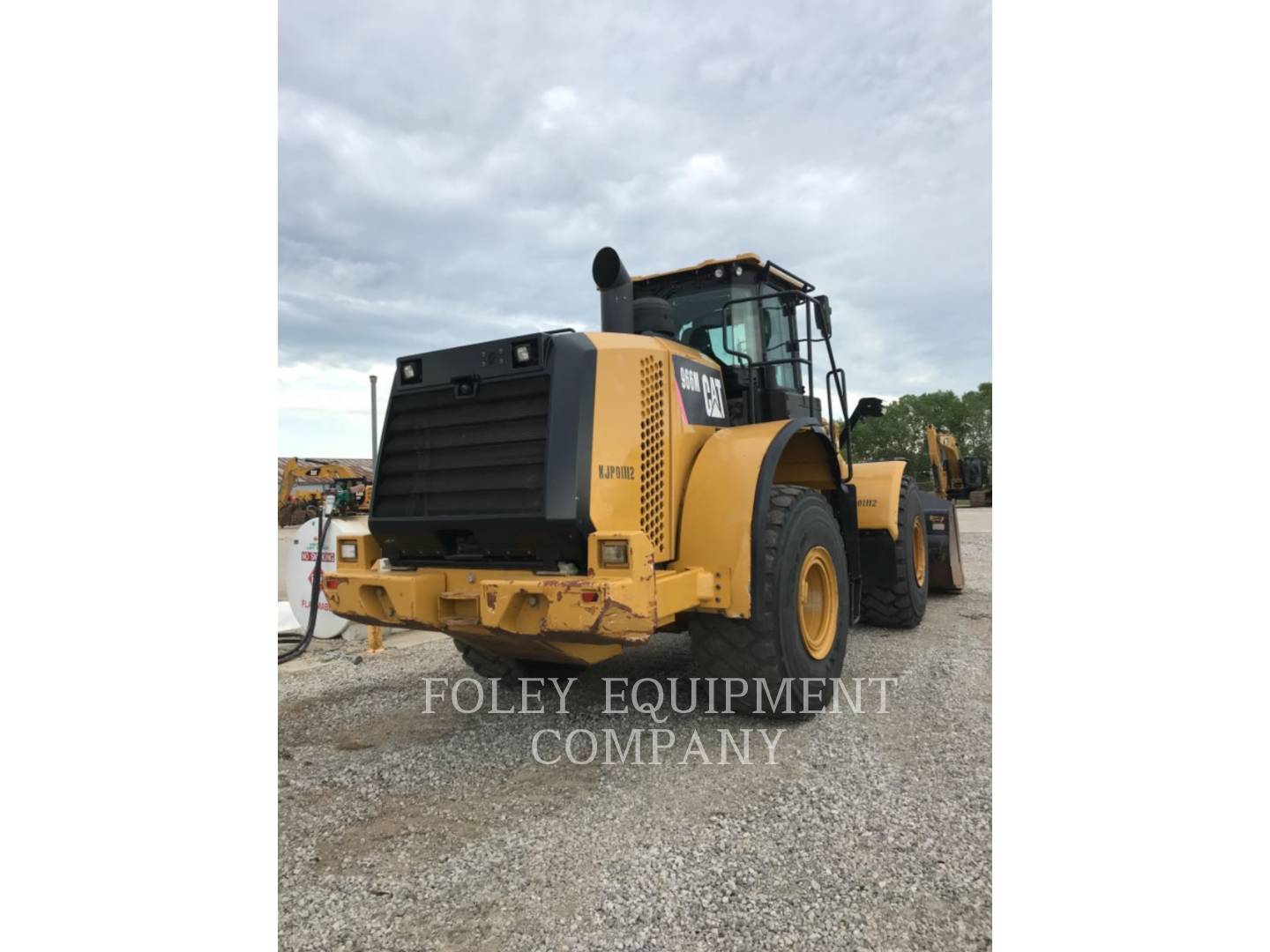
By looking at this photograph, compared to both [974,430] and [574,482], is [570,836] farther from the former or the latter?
[974,430]

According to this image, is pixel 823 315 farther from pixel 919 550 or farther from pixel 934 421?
pixel 934 421

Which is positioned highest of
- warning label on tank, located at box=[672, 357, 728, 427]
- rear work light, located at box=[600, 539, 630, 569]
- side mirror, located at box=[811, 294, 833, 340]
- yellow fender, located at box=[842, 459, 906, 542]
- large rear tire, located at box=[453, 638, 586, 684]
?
side mirror, located at box=[811, 294, 833, 340]

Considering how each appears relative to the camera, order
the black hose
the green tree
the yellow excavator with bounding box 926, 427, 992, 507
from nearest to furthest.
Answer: the black hose < the yellow excavator with bounding box 926, 427, 992, 507 < the green tree

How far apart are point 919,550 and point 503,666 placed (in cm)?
455

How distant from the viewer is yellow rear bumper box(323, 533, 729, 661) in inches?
133

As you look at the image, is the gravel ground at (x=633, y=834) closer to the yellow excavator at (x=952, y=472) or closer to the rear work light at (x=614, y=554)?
the rear work light at (x=614, y=554)

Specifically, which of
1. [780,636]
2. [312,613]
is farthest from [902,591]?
[312,613]

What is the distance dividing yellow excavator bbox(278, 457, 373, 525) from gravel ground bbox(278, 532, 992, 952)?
331cm

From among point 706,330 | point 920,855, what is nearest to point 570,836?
point 920,855

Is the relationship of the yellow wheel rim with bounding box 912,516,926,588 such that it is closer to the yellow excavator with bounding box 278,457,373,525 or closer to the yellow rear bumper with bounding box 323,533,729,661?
the yellow rear bumper with bounding box 323,533,729,661

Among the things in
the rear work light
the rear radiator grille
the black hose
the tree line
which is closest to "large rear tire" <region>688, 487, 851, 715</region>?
the rear radiator grille

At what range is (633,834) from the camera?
316cm

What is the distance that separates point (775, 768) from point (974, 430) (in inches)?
1930

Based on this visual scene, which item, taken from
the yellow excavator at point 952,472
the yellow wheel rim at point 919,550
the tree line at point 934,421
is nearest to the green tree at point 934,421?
the tree line at point 934,421
